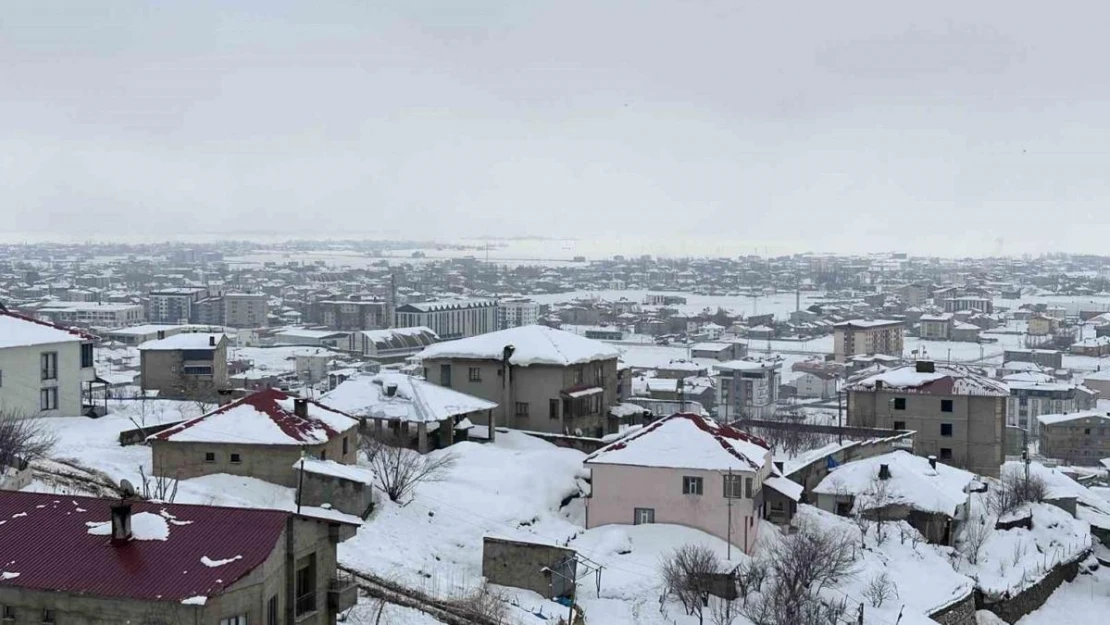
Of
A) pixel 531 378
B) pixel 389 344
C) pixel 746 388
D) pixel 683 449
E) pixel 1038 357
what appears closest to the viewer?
pixel 683 449

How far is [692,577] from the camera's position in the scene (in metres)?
18.2

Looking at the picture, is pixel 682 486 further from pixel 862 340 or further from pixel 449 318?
pixel 449 318

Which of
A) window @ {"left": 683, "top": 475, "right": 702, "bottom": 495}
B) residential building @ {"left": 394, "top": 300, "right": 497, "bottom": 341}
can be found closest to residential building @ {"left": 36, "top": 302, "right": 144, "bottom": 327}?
residential building @ {"left": 394, "top": 300, "right": 497, "bottom": 341}

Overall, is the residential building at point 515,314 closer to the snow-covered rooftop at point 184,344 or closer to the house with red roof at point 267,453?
the snow-covered rooftop at point 184,344

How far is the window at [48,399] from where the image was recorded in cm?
2612

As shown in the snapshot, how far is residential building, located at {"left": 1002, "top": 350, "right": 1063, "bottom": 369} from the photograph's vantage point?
370 ft

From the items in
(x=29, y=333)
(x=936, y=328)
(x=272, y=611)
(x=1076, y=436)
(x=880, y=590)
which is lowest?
(x=1076, y=436)

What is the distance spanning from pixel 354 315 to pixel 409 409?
130 meters

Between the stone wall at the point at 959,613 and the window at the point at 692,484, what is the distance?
4.07 meters

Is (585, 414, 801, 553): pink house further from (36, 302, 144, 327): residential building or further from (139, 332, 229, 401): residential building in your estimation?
(36, 302, 144, 327): residential building

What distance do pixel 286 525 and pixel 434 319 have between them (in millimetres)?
129943

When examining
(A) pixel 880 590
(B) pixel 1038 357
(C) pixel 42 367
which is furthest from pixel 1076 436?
(C) pixel 42 367

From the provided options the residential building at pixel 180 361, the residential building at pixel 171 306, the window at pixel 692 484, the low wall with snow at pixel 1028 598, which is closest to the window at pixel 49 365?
the residential building at pixel 180 361

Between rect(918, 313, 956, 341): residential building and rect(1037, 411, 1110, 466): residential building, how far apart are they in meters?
77.5
